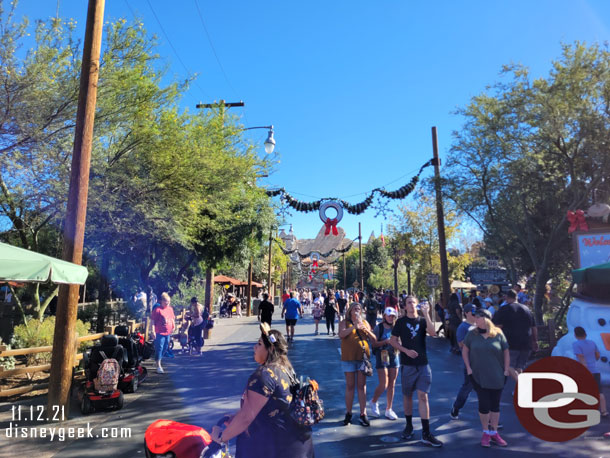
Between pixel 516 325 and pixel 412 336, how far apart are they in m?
2.35

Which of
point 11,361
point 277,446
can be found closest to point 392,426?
point 277,446

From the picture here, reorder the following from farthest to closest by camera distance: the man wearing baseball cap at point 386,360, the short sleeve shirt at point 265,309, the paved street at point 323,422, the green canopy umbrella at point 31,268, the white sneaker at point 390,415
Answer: the short sleeve shirt at point 265,309 < the man wearing baseball cap at point 386,360 < the white sneaker at point 390,415 < the paved street at point 323,422 < the green canopy umbrella at point 31,268

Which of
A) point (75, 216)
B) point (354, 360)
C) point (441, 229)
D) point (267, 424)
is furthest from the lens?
point (441, 229)

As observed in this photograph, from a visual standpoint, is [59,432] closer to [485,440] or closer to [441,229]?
[485,440]

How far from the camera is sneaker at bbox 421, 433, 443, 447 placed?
4809mm

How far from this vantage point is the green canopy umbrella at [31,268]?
458 centimetres

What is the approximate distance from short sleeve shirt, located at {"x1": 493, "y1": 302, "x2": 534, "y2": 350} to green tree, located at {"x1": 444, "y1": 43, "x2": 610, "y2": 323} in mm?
7209

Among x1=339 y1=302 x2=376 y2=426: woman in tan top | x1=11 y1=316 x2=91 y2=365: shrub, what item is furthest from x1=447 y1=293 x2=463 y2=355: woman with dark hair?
x1=11 y1=316 x2=91 y2=365: shrub

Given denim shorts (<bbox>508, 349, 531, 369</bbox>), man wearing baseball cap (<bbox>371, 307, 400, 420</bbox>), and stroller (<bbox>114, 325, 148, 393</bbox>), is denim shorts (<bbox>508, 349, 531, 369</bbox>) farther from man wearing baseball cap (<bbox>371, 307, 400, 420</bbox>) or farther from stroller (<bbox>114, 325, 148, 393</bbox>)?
stroller (<bbox>114, 325, 148, 393</bbox>)

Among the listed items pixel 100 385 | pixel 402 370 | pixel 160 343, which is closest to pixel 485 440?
pixel 402 370

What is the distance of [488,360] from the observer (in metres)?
4.84

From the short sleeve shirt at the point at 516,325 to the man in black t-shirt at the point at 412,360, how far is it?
1934 mm

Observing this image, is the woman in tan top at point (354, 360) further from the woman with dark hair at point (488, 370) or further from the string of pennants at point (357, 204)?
the string of pennants at point (357, 204)

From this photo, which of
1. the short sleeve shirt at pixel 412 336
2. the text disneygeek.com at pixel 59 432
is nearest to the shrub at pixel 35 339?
the text disneygeek.com at pixel 59 432
